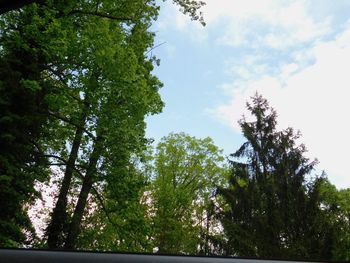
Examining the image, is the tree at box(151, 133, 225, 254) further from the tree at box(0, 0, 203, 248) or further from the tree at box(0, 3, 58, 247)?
the tree at box(0, 3, 58, 247)

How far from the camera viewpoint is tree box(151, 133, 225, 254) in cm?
2448

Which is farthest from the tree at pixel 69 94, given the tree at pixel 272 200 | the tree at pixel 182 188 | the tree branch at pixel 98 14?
the tree at pixel 182 188

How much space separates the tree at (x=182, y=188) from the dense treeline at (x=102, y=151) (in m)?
4.40

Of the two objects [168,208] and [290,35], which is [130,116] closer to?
[168,208]

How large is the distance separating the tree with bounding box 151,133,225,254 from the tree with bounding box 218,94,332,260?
424 centimetres

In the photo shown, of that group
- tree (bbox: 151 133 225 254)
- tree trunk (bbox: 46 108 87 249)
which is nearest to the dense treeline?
tree trunk (bbox: 46 108 87 249)

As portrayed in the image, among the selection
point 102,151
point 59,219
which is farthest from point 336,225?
point 59,219

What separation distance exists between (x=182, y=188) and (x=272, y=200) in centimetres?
981

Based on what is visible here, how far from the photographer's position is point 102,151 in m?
12.9

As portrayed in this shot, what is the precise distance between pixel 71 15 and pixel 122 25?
10.6 feet

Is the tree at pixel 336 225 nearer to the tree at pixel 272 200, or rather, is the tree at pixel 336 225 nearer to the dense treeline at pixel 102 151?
the dense treeline at pixel 102 151

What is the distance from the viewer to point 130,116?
44.2 feet

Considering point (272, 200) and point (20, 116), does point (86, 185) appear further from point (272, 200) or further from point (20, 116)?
point (272, 200)

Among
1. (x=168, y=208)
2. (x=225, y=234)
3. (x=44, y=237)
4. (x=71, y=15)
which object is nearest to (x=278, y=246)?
(x=225, y=234)
